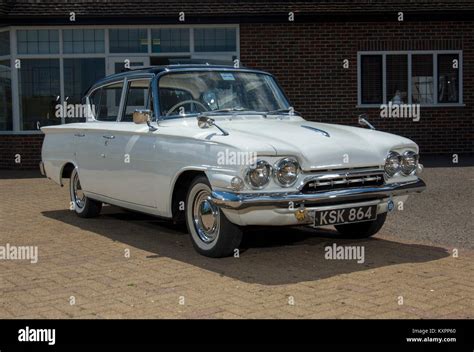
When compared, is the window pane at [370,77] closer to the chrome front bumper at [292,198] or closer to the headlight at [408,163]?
the headlight at [408,163]

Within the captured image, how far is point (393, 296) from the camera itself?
15.5 ft

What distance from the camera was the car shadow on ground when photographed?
5477 millimetres

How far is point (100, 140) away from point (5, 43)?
937cm

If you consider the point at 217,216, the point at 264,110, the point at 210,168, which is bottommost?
the point at 217,216

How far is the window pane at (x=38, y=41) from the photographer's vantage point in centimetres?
1523

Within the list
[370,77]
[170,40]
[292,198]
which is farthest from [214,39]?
[292,198]

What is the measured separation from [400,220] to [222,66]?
9.45ft

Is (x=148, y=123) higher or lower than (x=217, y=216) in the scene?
higher

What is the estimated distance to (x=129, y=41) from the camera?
15422 mm

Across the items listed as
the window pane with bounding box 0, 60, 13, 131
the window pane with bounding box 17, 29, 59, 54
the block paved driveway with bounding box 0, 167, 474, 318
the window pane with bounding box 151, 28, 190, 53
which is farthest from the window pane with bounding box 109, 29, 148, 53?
the block paved driveway with bounding box 0, 167, 474, 318

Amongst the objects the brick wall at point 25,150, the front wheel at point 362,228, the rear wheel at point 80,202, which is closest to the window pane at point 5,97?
the brick wall at point 25,150

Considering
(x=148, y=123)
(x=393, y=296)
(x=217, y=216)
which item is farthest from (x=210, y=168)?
(x=393, y=296)
